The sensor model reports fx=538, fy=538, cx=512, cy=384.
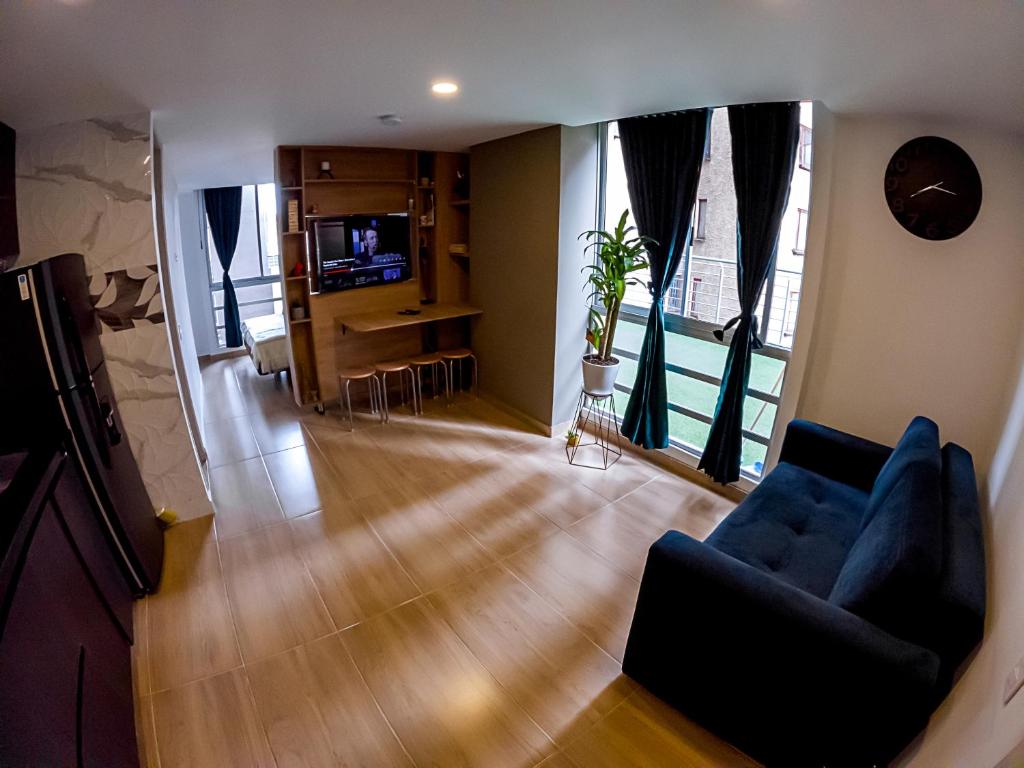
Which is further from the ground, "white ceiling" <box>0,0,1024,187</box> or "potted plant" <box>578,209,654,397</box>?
"white ceiling" <box>0,0,1024,187</box>

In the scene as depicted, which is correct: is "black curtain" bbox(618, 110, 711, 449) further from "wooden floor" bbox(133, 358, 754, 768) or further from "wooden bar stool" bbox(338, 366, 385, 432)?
"wooden bar stool" bbox(338, 366, 385, 432)

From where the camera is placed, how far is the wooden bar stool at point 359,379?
4.70 metres

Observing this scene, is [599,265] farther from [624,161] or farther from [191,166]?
[191,166]

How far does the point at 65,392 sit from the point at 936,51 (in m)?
3.33

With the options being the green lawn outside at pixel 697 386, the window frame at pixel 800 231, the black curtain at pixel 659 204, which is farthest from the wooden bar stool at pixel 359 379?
the window frame at pixel 800 231

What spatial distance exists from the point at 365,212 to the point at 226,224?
2.78 m

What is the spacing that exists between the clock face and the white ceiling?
0.18m

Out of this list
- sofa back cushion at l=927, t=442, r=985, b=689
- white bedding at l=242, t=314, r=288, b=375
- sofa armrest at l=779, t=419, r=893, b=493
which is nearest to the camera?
sofa back cushion at l=927, t=442, r=985, b=689

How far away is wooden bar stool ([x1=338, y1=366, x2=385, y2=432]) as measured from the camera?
15.4 ft

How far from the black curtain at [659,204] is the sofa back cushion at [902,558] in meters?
1.79

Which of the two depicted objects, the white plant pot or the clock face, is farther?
the white plant pot

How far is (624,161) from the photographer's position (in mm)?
3707

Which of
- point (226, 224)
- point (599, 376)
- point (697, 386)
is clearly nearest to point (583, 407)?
point (599, 376)

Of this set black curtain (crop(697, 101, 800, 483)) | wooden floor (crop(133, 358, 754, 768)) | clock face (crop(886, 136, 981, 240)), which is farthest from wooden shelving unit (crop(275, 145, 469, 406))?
clock face (crop(886, 136, 981, 240))
